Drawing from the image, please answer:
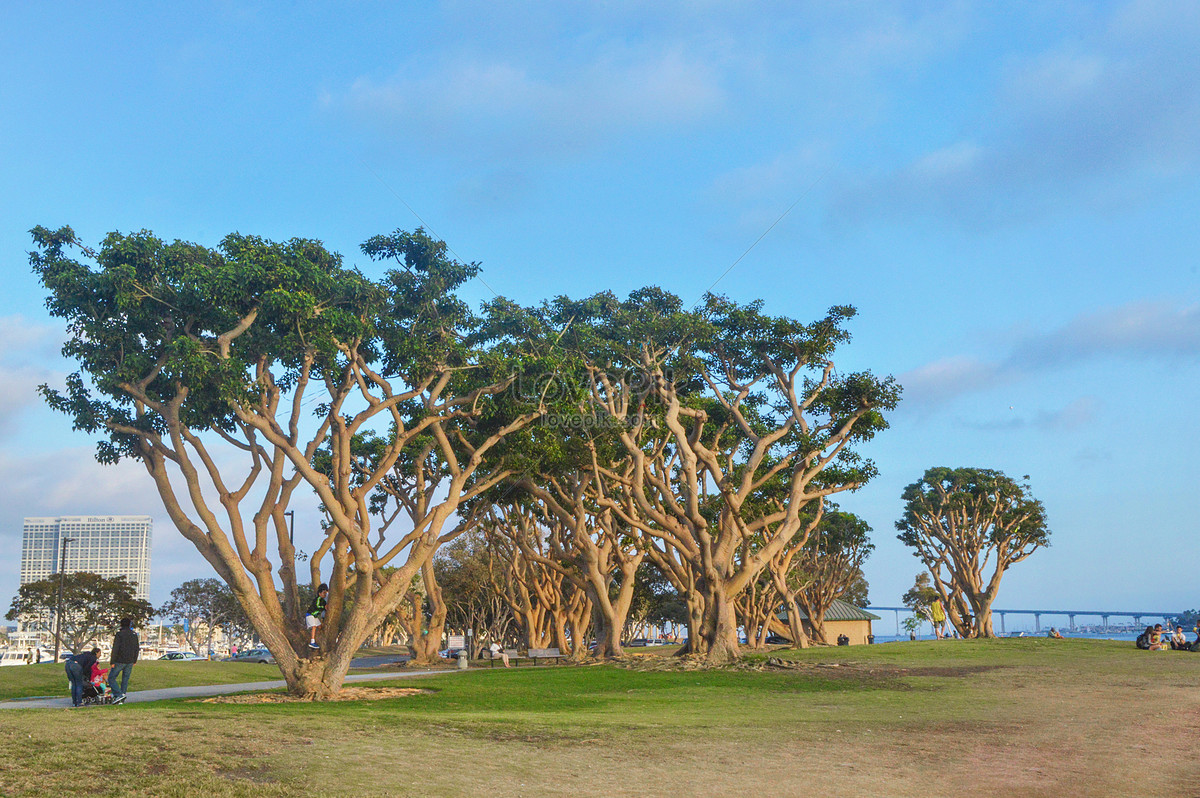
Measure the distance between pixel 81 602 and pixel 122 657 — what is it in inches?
2426

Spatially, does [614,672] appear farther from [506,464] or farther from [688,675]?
[506,464]

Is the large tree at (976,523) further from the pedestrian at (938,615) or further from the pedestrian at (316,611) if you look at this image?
the pedestrian at (316,611)

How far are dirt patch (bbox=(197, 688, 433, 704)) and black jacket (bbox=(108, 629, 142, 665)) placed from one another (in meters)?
1.66

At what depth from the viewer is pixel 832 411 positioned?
3253cm

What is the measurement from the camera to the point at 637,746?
1165cm

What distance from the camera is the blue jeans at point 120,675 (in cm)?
1784

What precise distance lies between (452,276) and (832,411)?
1505 cm

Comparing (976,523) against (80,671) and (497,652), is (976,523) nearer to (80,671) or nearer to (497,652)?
(497,652)

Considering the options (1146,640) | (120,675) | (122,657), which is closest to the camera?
(122,657)

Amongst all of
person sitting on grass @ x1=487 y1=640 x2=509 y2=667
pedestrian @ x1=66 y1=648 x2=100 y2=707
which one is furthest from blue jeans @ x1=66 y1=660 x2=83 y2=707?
person sitting on grass @ x1=487 y1=640 x2=509 y2=667

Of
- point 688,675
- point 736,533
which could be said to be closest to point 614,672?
point 688,675

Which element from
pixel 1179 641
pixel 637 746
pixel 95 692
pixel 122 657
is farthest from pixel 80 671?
pixel 1179 641

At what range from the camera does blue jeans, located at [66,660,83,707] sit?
1723 centimetres

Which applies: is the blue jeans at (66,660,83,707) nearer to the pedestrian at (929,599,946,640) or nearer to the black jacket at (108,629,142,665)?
the black jacket at (108,629,142,665)
